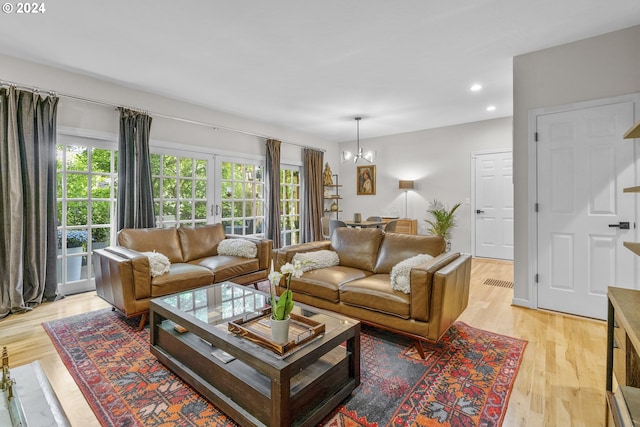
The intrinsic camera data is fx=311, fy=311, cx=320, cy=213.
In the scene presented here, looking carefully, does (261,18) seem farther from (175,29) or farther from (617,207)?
(617,207)

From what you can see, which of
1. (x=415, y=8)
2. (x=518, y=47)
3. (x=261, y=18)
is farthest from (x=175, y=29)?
(x=518, y=47)

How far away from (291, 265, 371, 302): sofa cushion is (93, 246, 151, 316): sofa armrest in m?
1.30

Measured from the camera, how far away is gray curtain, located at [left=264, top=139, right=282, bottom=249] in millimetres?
5523

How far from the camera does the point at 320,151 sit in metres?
6.73

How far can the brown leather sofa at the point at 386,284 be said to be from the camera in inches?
84.0

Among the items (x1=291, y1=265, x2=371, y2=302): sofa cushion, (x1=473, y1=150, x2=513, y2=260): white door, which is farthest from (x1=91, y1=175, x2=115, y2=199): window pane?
(x1=473, y1=150, x2=513, y2=260): white door

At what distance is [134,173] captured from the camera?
3777 mm

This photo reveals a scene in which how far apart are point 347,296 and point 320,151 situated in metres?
4.67

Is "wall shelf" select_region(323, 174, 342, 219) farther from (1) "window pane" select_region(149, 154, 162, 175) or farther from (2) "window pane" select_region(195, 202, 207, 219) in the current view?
(1) "window pane" select_region(149, 154, 162, 175)

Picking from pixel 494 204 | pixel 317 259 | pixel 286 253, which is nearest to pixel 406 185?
pixel 494 204

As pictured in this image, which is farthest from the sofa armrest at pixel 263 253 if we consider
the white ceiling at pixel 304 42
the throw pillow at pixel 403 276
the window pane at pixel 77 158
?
the window pane at pixel 77 158

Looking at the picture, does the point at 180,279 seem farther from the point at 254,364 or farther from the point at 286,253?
the point at 254,364

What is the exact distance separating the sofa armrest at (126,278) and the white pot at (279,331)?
173cm

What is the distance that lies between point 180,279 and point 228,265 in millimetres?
561
